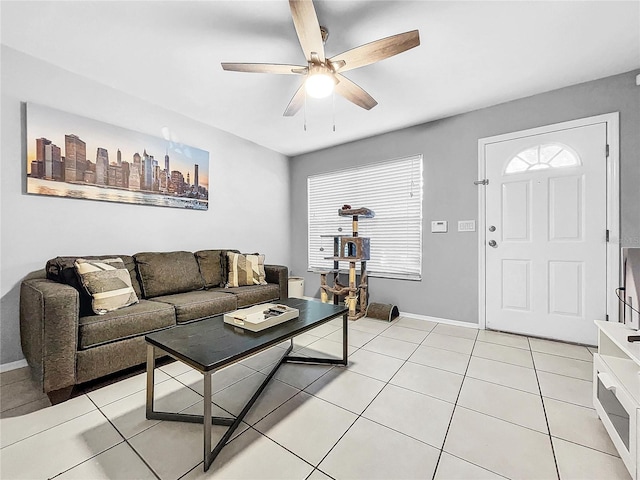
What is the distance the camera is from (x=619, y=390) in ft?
4.19

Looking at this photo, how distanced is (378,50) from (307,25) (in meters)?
0.48

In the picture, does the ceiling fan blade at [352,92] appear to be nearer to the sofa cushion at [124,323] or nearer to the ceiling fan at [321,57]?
the ceiling fan at [321,57]

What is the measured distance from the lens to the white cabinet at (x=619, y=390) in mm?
1139

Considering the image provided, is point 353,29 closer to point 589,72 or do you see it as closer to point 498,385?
point 589,72

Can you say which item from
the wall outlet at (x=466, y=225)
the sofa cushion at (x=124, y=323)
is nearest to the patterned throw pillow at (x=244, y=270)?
the sofa cushion at (x=124, y=323)

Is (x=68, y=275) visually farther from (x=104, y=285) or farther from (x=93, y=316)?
(x=93, y=316)

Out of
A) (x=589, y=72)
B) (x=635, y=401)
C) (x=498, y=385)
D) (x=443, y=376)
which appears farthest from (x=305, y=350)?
(x=589, y=72)

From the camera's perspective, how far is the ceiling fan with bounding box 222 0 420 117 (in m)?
1.56

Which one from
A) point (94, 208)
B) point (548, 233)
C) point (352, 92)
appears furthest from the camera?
point (548, 233)

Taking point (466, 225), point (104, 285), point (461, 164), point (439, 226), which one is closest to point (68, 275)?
point (104, 285)

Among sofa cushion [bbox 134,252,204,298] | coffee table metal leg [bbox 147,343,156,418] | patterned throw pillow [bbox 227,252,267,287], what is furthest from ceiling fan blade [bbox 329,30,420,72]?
sofa cushion [bbox 134,252,204,298]

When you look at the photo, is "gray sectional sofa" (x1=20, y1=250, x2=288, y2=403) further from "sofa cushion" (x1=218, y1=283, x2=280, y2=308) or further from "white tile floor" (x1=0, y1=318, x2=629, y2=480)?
"white tile floor" (x1=0, y1=318, x2=629, y2=480)

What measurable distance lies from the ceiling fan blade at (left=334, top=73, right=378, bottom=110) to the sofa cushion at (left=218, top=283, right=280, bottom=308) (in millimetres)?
2206

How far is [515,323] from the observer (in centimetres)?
301
